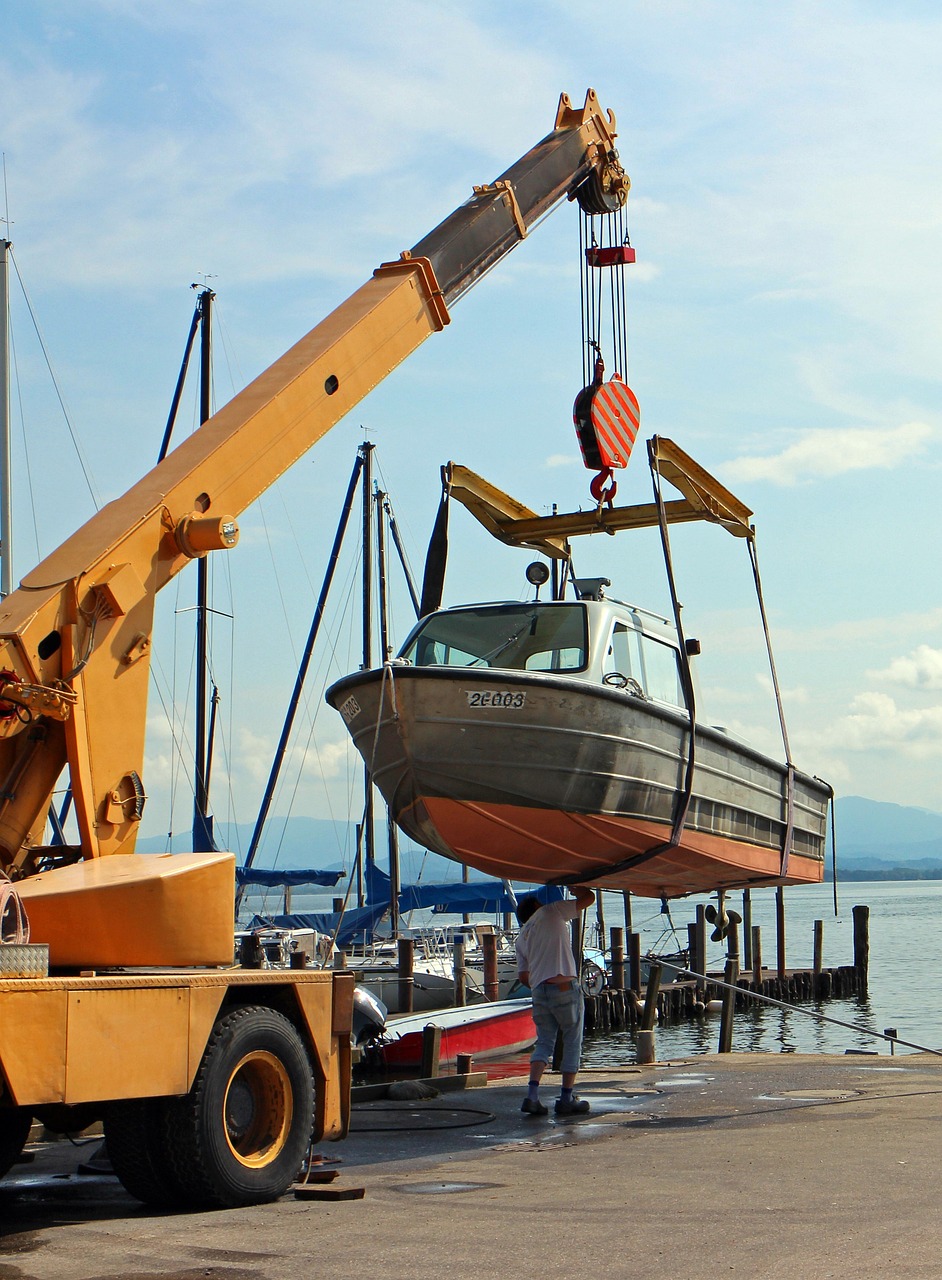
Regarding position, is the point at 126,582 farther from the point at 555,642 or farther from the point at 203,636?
the point at 203,636

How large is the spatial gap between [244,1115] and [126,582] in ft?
9.49

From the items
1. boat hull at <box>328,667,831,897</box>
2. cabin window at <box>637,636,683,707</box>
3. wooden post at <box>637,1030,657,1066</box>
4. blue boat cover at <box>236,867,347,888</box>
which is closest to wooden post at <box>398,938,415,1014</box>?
blue boat cover at <box>236,867,347,888</box>

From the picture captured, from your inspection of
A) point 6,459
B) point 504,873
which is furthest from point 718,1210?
point 6,459

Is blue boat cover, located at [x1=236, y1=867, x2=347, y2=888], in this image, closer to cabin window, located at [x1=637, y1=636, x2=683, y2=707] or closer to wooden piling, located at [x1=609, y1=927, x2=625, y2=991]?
wooden piling, located at [x1=609, y1=927, x2=625, y2=991]

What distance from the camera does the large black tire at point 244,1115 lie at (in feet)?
22.6

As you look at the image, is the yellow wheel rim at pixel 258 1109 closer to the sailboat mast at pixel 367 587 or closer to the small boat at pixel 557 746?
the small boat at pixel 557 746

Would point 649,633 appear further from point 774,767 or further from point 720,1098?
point 720,1098

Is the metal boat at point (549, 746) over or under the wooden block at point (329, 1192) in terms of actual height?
over

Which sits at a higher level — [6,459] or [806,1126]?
[6,459]

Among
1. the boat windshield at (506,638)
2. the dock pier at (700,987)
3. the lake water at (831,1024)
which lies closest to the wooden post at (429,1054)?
the lake water at (831,1024)

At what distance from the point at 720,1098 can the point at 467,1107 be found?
75.2 inches

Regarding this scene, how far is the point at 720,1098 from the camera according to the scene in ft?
35.8

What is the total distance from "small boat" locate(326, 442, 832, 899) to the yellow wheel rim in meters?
3.41

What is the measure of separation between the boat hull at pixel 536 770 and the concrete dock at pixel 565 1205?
202cm
